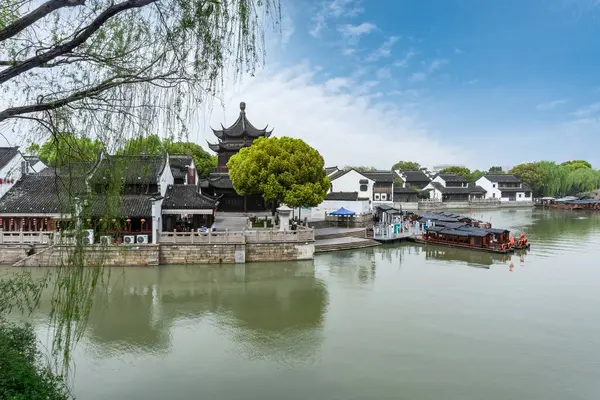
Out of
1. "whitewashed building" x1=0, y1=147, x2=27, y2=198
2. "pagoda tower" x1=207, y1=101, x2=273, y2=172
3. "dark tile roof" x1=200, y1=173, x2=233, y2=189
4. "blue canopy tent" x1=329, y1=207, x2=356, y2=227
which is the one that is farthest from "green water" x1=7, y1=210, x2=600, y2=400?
"pagoda tower" x1=207, y1=101, x2=273, y2=172

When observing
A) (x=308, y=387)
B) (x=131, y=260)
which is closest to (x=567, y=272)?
(x=308, y=387)

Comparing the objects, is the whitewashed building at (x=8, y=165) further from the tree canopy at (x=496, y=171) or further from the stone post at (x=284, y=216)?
the tree canopy at (x=496, y=171)

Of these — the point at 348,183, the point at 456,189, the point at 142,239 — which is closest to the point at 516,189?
the point at 456,189

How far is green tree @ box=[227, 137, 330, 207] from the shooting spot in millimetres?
23781

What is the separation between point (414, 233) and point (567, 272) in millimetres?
11377

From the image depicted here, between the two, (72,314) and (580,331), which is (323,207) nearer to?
(580,331)

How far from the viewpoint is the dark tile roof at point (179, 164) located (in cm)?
2694

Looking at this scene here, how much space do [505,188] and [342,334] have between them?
64.3 metres

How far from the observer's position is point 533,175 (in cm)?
6931

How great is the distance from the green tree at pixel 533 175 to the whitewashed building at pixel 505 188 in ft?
8.01

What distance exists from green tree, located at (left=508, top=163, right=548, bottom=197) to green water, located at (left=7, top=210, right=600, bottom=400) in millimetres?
56225

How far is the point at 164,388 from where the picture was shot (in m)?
8.58

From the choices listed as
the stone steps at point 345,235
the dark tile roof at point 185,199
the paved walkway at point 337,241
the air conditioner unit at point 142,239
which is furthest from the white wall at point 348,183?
the air conditioner unit at point 142,239

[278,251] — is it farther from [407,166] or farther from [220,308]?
[407,166]
